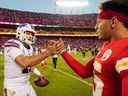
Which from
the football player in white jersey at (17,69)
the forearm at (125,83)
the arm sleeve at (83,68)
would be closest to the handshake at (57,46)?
the arm sleeve at (83,68)

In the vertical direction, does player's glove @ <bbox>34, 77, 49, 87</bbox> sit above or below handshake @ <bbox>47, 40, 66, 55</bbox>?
below

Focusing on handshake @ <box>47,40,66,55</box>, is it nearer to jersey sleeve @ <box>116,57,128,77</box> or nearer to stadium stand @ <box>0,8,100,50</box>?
jersey sleeve @ <box>116,57,128,77</box>

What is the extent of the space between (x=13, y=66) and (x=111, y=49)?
13.9 ft

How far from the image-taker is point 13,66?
22.5 feet

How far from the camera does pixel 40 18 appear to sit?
6303 centimetres

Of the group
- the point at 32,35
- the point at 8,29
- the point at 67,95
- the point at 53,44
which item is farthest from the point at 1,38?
the point at 53,44

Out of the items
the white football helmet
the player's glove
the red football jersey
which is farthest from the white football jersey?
the red football jersey

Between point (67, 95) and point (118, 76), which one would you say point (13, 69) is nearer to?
point (118, 76)

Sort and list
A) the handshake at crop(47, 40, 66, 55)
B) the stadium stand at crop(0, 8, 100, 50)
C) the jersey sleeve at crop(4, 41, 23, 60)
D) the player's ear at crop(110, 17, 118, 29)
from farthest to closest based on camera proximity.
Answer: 1. the stadium stand at crop(0, 8, 100, 50)
2. the jersey sleeve at crop(4, 41, 23, 60)
3. the handshake at crop(47, 40, 66, 55)
4. the player's ear at crop(110, 17, 118, 29)

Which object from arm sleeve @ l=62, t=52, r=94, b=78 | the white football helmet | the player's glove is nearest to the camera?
arm sleeve @ l=62, t=52, r=94, b=78

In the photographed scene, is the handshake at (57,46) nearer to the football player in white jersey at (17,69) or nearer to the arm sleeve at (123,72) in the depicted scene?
the arm sleeve at (123,72)

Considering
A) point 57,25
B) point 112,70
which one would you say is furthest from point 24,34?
point 57,25

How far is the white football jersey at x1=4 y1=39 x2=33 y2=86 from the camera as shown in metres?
6.78

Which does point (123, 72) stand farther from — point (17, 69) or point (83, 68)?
point (17, 69)
